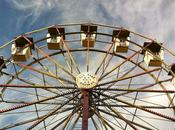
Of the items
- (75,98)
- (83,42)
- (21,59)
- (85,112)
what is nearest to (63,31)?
(83,42)

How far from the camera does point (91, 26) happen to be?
22250 mm

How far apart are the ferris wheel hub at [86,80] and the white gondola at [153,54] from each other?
4.97 metres

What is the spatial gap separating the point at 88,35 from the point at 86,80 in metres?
6.08

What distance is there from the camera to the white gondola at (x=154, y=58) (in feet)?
68.2

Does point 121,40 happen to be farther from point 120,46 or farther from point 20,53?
point 20,53

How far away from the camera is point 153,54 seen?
21.2 m

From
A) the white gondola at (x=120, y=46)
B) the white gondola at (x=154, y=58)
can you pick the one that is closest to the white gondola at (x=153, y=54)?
the white gondola at (x=154, y=58)

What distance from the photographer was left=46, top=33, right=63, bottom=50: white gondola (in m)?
22.1

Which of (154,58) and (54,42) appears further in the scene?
(54,42)

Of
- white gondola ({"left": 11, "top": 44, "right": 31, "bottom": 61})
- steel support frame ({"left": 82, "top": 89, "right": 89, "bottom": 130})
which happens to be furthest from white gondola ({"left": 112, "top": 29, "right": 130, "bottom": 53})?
steel support frame ({"left": 82, "top": 89, "right": 89, "bottom": 130})

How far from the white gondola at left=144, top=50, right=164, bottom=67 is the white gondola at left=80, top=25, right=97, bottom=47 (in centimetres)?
326

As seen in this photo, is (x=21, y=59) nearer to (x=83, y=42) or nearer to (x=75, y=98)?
(x=83, y=42)

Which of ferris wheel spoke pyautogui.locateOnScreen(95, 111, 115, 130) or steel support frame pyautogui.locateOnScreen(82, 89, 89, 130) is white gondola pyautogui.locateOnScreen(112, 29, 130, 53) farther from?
steel support frame pyautogui.locateOnScreen(82, 89, 89, 130)

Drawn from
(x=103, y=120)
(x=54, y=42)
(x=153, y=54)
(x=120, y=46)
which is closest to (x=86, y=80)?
(x=103, y=120)
